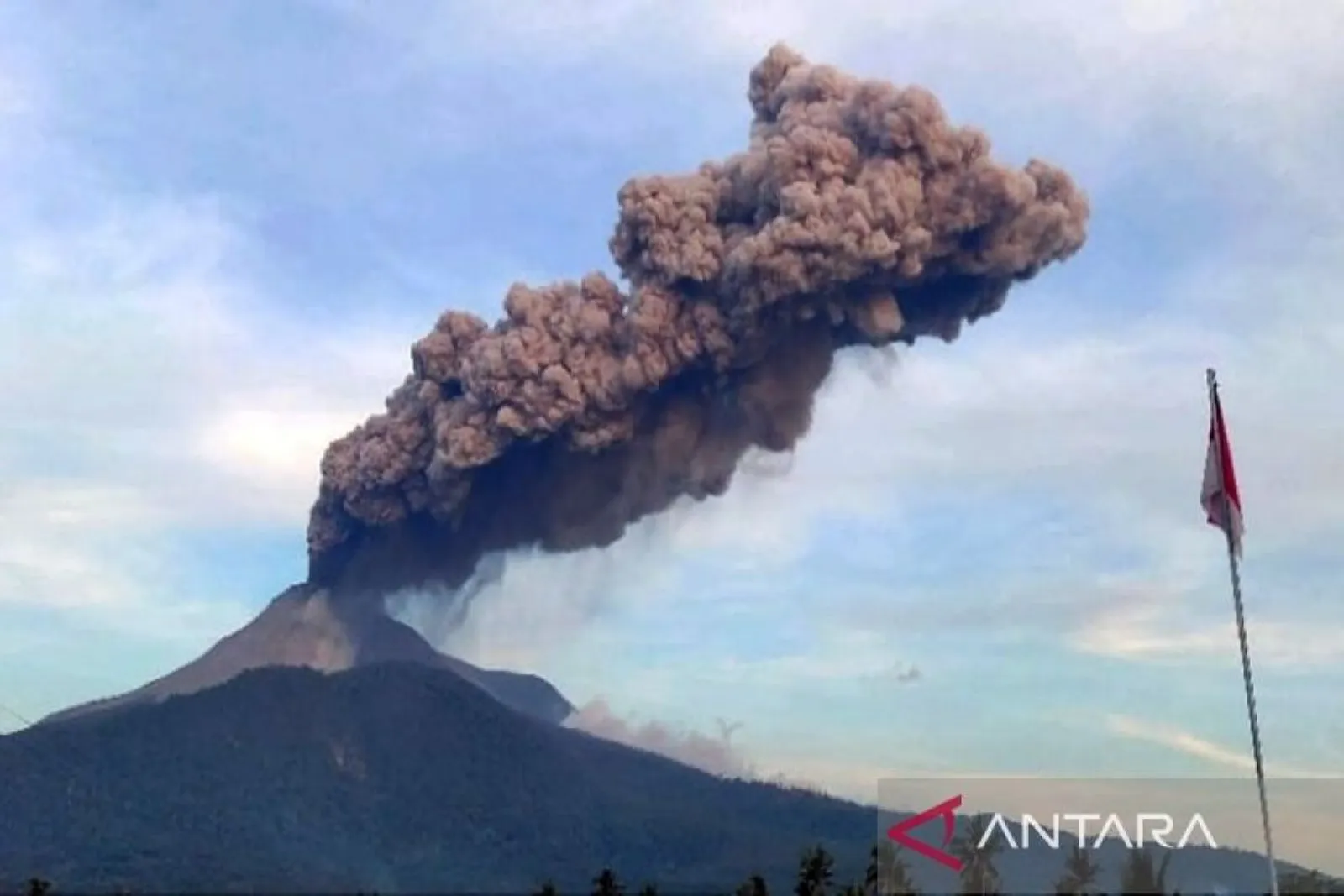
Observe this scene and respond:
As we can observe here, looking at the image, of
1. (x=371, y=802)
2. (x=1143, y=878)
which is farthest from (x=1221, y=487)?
(x=371, y=802)

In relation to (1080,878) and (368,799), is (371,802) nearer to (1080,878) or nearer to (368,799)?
(368,799)

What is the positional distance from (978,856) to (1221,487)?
761 cm

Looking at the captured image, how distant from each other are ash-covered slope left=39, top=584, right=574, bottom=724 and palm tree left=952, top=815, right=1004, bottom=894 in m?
68.7

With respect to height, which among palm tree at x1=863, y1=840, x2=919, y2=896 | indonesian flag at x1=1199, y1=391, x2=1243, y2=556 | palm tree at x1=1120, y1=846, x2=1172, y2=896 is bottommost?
palm tree at x1=1120, y1=846, x2=1172, y2=896

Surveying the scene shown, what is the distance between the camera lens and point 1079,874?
23.9m

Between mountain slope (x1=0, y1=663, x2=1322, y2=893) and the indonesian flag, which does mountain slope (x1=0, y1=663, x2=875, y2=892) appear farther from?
the indonesian flag

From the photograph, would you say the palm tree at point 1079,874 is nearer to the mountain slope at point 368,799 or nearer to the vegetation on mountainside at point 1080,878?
the vegetation on mountainside at point 1080,878

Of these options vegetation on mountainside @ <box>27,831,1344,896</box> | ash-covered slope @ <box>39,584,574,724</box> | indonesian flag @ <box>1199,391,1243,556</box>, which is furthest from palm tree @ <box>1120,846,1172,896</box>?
ash-covered slope @ <box>39,584,574,724</box>

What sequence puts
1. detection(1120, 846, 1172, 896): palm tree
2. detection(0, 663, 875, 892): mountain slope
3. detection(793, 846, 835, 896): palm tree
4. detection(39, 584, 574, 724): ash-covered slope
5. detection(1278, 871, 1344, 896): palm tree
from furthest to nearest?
detection(39, 584, 574, 724): ash-covered slope, detection(0, 663, 875, 892): mountain slope, detection(793, 846, 835, 896): palm tree, detection(1278, 871, 1344, 896): palm tree, detection(1120, 846, 1172, 896): palm tree

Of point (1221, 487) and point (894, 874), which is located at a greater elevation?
point (1221, 487)

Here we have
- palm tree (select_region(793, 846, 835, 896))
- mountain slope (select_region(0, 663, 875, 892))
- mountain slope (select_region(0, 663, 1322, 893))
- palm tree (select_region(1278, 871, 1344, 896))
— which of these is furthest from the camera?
mountain slope (select_region(0, 663, 875, 892))

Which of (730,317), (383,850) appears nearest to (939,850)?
(730,317)

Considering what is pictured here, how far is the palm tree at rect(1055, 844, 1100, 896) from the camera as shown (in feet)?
77.6

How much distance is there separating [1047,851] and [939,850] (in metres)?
1.85
